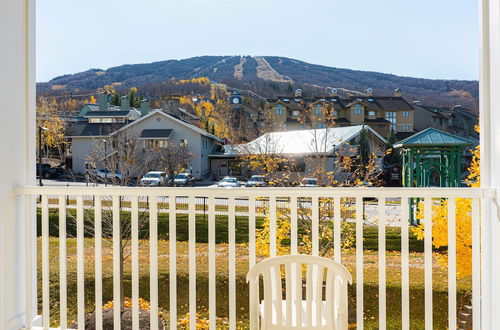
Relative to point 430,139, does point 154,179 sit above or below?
below

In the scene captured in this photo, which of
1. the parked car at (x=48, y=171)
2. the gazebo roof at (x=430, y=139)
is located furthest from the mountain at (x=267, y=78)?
the parked car at (x=48, y=171)

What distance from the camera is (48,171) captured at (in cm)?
342

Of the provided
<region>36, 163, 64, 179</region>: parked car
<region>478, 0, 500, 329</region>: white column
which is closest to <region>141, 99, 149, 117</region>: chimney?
<region>36, 163, 64, 179</region>: parked car

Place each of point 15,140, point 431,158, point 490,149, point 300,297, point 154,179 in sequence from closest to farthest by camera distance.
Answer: point 300,297 → point 490,149 → point 15,140 → point 431,158 → point 154,179

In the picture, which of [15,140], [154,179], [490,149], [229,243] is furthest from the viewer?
[154,179]

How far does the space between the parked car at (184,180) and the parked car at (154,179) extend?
0.29 ft

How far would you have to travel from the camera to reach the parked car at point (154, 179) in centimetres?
337

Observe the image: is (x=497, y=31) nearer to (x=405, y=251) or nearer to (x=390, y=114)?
(x=390, y=114)

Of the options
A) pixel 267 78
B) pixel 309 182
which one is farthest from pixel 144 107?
pixel 309 182

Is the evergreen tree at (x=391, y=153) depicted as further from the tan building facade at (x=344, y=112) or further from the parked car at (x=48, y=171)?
the parked car at (x=48, y=171)

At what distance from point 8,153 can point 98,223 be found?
71 cm

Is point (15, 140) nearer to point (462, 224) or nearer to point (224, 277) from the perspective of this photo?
point (224, 277)

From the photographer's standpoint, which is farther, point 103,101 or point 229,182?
point 103,101

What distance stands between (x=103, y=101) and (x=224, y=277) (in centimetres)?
171
